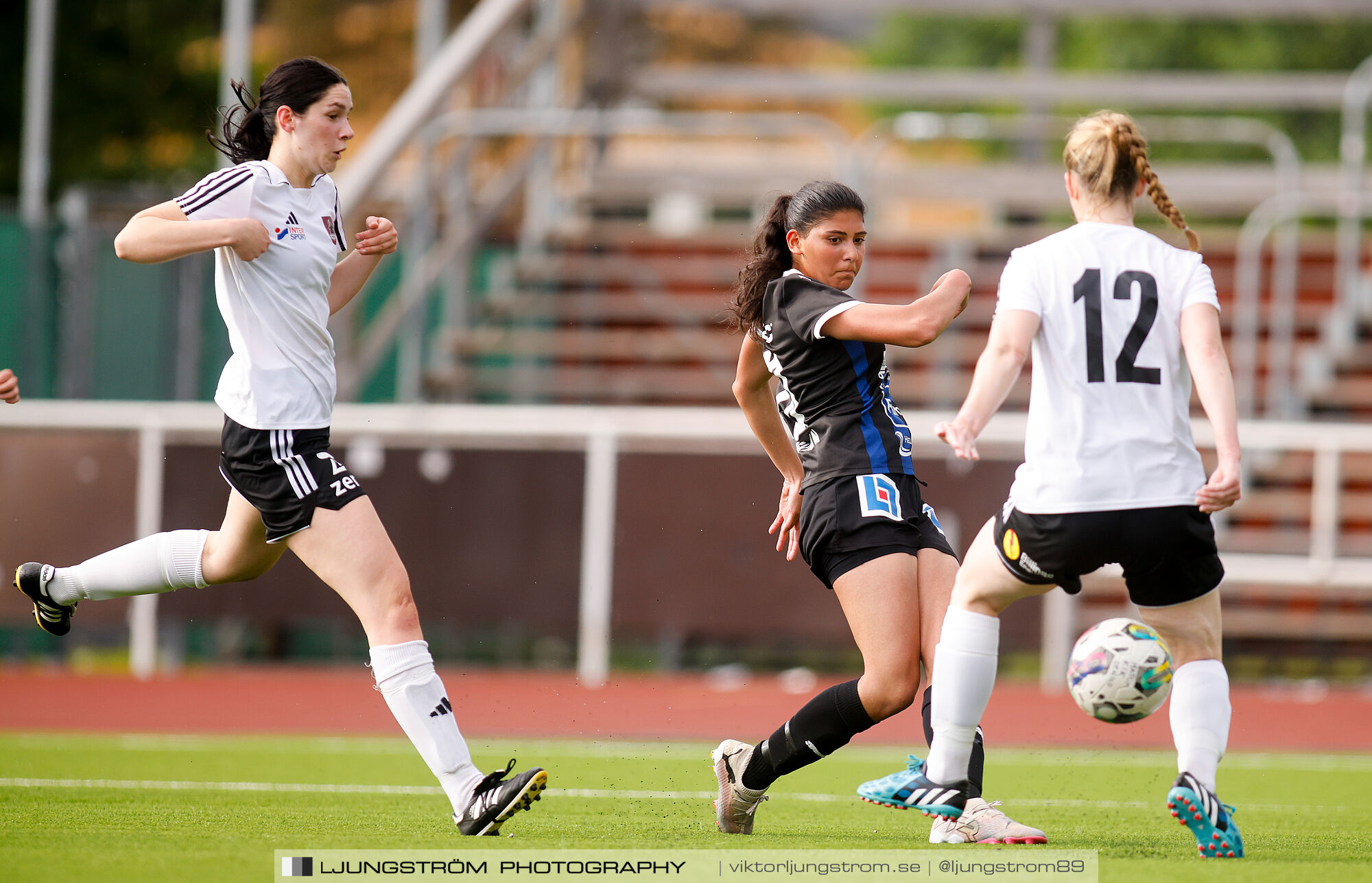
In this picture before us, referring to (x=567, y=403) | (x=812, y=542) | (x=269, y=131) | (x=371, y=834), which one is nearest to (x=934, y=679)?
(x=812, y=542)

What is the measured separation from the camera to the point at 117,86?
2198cm

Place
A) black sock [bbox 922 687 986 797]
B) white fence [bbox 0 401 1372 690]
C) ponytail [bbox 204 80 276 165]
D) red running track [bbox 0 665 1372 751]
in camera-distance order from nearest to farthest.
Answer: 1. black sock [bbox 922 687 986 797]
2. ponytail [bbox 204 80 276 165]
3. red running track [bbox 0 665 1372 751]
4. white fence [bbox 0 401 1372 690]

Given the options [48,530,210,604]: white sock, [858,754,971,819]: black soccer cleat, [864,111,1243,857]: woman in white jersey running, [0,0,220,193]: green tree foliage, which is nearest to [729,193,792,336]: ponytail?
[864,111,1243,857]: woman in white jersey running

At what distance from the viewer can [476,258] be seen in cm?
1366

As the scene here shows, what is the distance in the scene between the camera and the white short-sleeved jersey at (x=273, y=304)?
14.7 ft

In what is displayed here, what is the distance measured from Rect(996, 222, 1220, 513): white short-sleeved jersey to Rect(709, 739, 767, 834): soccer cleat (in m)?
1.27

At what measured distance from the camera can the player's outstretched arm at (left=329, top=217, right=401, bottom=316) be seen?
4859 millimetres

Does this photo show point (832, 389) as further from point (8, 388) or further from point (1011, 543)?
point (8, 388)

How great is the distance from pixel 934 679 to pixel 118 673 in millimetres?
8095

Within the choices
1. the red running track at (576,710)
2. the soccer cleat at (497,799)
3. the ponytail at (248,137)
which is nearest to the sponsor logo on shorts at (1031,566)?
the soccer cleat at (497,799)

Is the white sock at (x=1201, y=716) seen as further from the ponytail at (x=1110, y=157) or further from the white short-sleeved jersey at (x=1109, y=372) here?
the ponytail at (x=1110, y=157)

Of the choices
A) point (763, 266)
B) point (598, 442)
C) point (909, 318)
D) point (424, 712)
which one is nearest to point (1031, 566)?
point (909, 318)

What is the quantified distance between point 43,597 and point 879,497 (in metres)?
2.59

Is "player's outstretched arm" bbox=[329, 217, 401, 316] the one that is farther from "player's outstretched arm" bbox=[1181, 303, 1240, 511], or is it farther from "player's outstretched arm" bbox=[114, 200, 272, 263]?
"player's outstretched arm" bbox=[1181, 303, 1240, 511]
